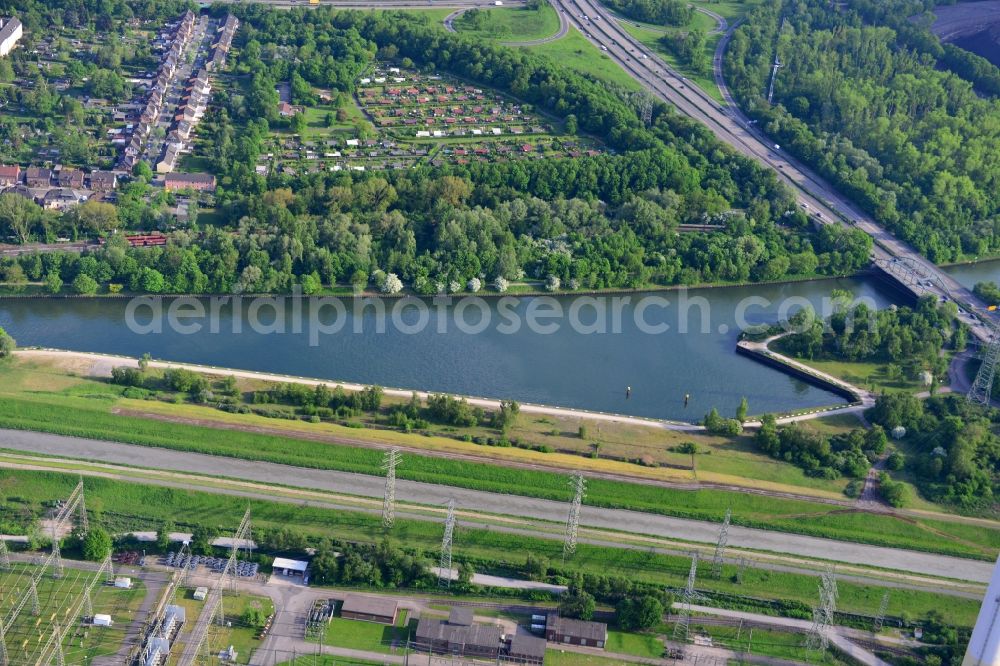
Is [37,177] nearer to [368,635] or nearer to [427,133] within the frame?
[427,133]

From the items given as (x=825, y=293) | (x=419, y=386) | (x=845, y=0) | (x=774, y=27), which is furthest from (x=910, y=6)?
(x=419, y=386)

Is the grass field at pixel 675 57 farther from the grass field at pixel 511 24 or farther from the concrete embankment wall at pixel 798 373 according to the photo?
the concrete embankment wall at pixel 798 373

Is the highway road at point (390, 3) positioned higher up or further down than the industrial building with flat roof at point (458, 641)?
higher up

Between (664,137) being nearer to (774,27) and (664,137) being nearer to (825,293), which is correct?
(825,293)

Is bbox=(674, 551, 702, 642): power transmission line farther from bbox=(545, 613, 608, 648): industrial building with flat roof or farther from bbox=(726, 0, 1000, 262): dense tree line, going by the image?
bbox=(726, 0, 1000, 262): dense tree line

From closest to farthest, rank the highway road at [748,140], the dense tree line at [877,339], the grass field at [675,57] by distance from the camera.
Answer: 1. the dense tree line at [877,339]
2. the highway road at [748,140]
3. the grass field at [675,57]

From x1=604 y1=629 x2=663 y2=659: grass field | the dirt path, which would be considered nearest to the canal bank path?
the dirt path

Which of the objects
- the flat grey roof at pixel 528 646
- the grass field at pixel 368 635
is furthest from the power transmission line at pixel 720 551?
the grass field at pixel 368 635

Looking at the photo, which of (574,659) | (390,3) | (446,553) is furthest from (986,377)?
(390,3)
